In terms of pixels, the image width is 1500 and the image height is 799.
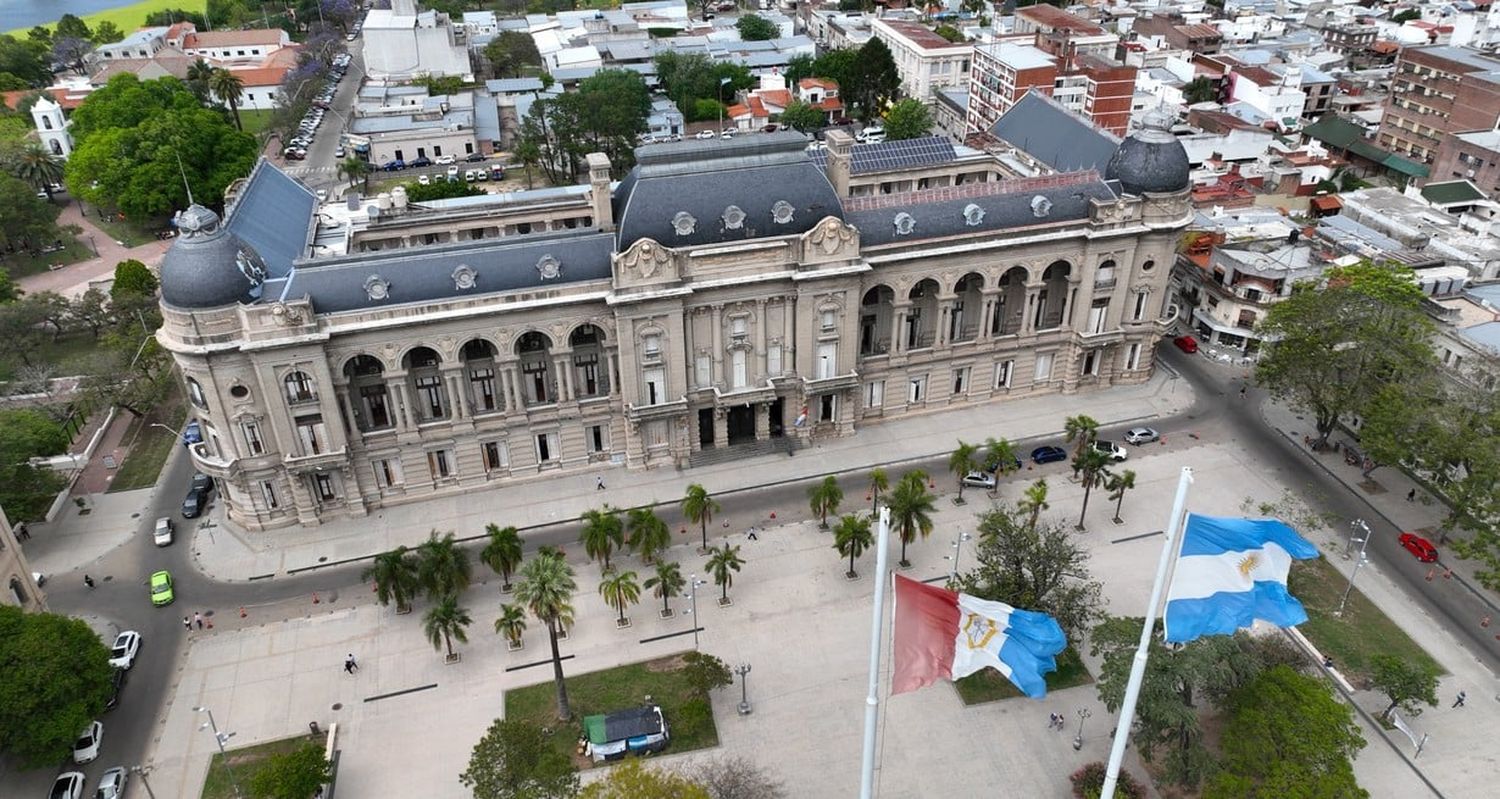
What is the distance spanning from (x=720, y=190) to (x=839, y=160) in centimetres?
1191

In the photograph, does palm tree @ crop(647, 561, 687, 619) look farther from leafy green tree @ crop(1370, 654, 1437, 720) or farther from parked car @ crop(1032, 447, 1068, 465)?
leafy green tree @ crop(1370, 654, 1437, 720)

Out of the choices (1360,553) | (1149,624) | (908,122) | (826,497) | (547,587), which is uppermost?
(1149,624)

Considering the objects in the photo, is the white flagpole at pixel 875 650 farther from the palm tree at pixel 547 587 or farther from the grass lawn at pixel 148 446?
the grass lawn at pixel 148 446

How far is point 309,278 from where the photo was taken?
6850cm

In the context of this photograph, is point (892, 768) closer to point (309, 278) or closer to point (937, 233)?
point (937, 233)

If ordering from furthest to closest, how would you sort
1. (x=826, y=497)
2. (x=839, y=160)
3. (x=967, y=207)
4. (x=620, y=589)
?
(x=839, y=160) → (x=967, y=207) → (x=826, y=497) → (x=620, y=589)

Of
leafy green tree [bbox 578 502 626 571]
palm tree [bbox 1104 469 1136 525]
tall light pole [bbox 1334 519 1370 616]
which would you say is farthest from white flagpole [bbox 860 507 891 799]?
tall light pole [bbox 1334 519 1370 616]

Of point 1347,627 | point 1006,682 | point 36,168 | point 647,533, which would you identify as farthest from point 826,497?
point 36,168

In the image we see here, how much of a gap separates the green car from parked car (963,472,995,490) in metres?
58.0

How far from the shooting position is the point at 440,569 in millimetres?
62312

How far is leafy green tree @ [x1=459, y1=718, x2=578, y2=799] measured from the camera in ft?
150

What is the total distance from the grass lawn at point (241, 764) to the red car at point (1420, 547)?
2870 inches

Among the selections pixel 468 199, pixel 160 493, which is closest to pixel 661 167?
pixel 468 199

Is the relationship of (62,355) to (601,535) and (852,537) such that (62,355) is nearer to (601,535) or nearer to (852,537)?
(601,535)
